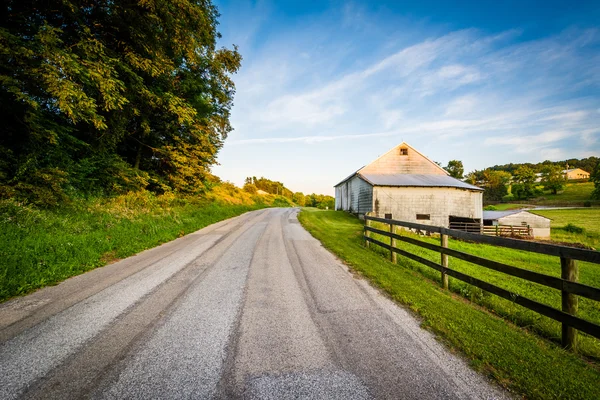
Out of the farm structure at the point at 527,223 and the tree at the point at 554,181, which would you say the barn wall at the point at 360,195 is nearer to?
the farm structure at the point at 527,223

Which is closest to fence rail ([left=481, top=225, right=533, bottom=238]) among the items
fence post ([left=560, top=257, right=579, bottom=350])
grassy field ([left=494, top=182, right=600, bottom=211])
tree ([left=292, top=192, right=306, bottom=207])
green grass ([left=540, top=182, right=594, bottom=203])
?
fence post ([left=560, top=257, right=579, bottom=350])

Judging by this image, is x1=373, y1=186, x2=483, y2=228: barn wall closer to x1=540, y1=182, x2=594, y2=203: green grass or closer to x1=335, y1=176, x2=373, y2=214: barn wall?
x1=335, y1=176, x2=373, y2=214: barn wall

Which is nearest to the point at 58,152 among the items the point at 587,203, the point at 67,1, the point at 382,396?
the point at 67,1

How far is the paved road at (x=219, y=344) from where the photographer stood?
7.05 ft

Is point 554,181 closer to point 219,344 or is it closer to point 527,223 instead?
point 527,223

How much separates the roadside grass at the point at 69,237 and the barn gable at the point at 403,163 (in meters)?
20.6

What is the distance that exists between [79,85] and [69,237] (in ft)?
14.5

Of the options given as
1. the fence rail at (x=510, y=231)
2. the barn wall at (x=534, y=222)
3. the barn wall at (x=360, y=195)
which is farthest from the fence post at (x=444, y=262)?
the barn wall at (x=534, y=222)

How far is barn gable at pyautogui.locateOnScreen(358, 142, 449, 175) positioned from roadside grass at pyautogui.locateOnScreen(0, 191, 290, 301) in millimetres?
20573

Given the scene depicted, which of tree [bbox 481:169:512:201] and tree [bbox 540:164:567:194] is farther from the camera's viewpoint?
tree [bbox 481:169:512:201]

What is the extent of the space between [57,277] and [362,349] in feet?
20.0

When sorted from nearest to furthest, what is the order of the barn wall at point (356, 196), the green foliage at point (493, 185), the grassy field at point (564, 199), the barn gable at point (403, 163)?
the barn wall at point (356, 196)
the barn gable at point (403, 163)
the grassy field at point (564, 199)
the green foliage at point (493, 185)

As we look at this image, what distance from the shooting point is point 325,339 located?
9.78 ft

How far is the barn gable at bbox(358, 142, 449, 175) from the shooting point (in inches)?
1000
